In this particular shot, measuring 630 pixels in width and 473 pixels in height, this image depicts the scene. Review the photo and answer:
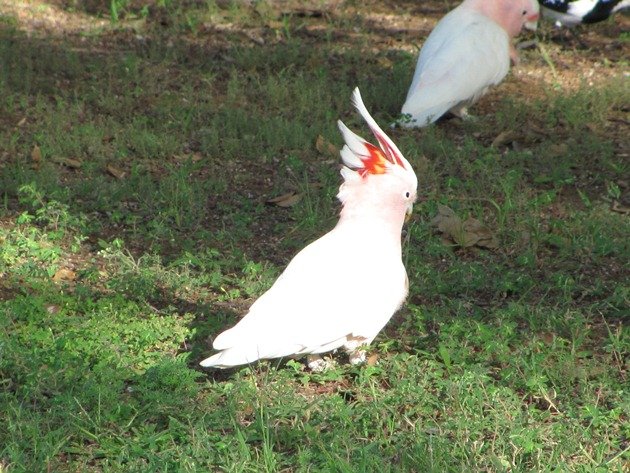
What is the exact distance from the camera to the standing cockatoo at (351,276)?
3.52 m

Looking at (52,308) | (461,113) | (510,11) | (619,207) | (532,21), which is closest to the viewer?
(52,308)

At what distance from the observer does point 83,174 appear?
17.9ft

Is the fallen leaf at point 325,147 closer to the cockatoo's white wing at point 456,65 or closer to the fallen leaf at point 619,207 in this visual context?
the cockatoo's white wing at point 456,65

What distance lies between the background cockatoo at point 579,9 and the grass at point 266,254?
26cm

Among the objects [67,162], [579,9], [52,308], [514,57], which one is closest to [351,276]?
[52,308]

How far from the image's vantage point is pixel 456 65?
6250 mm

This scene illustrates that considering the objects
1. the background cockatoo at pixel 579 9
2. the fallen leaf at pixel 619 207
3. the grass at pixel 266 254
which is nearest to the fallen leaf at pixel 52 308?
the grass at pixel 266 254

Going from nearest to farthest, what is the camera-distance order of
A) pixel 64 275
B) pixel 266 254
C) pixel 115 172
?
pixel 64 275 → pixel 266 254 → pixel 115 172

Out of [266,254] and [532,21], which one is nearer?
[266,254]

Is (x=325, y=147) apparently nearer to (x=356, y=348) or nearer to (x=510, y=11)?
(x=510, y=11)

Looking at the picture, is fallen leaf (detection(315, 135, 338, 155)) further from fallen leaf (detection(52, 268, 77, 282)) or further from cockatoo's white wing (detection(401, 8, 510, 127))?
fallen leaf (detection(52, 268, 77, 282))

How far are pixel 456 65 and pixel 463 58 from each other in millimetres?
76

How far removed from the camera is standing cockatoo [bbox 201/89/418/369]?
3518mm

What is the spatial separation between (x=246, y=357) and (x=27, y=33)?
478 centimetres
